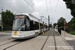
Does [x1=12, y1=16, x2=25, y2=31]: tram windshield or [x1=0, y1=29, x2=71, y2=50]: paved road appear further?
[x1=12, y1=16, x2=25, y2=31]: tram windshield

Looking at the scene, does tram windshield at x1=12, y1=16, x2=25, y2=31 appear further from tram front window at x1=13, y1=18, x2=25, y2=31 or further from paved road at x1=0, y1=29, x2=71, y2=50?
paved road at x1=0, y1=29, x2=71, y2=50

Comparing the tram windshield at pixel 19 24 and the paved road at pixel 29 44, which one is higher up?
the tram windshield at pixel 19 24

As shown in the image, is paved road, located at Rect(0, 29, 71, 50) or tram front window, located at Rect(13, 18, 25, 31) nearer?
paved road, located at Rect(0, 29, 71, 50)

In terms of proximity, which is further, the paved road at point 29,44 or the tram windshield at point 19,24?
the tram windshield at point 19,24

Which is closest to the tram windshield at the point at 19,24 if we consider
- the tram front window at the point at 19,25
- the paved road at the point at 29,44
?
the tram front window at the point at 19,25

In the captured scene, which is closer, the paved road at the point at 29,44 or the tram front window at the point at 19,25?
the paved road at the point at 29,44

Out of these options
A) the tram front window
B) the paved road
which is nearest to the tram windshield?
the tram front window

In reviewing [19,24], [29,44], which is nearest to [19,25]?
[19,24]

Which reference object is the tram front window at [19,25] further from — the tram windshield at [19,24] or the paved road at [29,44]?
the paved road at [29,44]

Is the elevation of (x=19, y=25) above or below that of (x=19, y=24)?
below

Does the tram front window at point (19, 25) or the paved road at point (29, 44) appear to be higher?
the tram front window at point (19, 25)

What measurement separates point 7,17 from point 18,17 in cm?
4198

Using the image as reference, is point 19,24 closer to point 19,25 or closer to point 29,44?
point 19,25

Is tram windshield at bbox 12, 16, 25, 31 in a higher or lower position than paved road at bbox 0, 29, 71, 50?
higher
